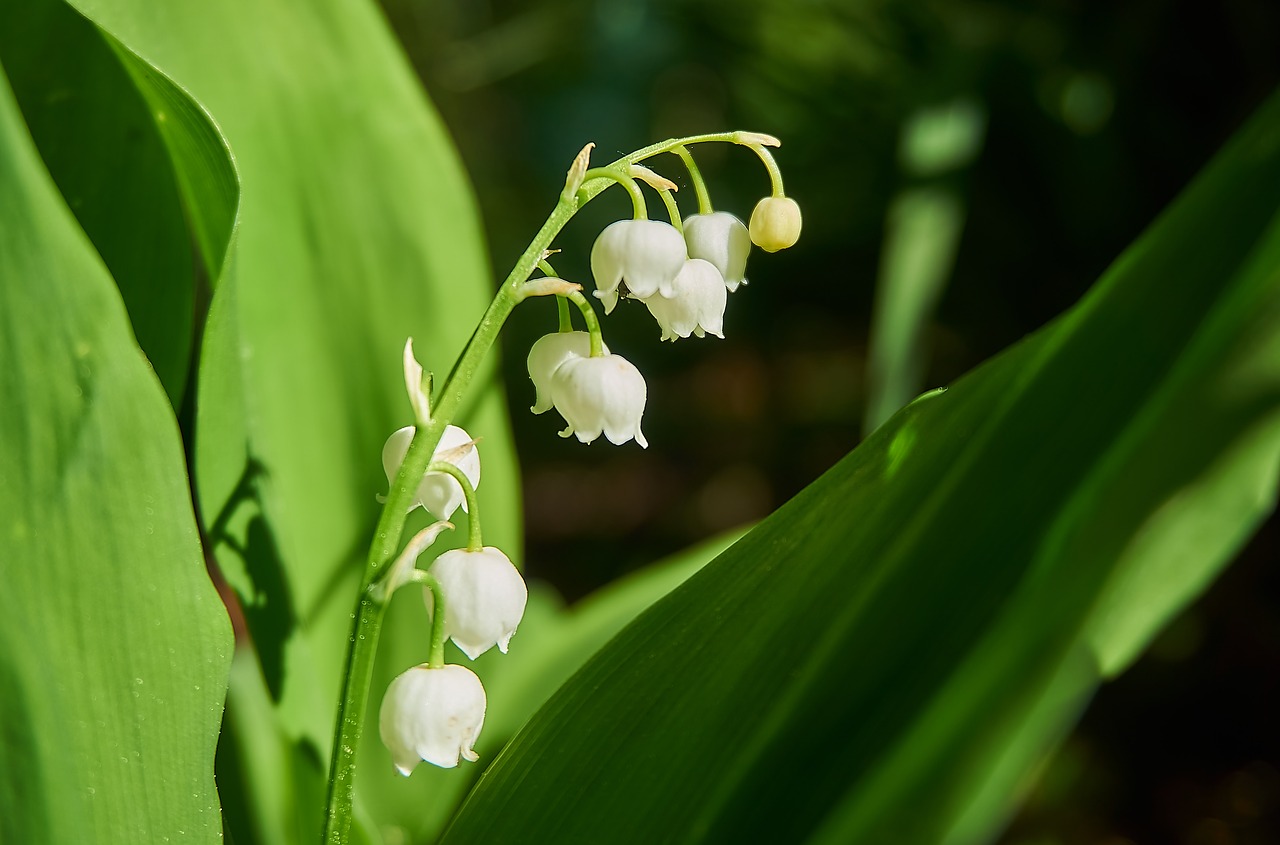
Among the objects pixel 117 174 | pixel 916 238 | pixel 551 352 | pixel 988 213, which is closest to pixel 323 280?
pixel 117 174

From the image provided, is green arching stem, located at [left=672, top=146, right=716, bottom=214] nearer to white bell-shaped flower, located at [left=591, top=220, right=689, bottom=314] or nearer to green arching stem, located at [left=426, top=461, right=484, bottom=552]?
white bell-shaped flower, located at [left=591, top=220, right=689, bottom=314]

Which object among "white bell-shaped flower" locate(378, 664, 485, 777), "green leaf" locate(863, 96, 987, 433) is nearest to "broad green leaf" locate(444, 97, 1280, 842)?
"white bell-shaped flower" locate(378, 664, 485, 777)

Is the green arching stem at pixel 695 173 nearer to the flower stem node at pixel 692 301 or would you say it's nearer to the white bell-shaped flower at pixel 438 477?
the flower stem node at pixel 692 301

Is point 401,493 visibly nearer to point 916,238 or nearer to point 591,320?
point 591,320

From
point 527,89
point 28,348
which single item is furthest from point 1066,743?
point 527,89

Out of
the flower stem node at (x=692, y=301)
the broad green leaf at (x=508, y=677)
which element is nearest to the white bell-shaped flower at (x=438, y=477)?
the flower stem node at (x=692, y=301)

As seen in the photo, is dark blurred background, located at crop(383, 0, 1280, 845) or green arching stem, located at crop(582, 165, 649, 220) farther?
dark blurred background, located at crop(383, 0, 1280, 845)

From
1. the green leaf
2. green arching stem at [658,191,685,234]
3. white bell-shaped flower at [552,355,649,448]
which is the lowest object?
the green leaf
